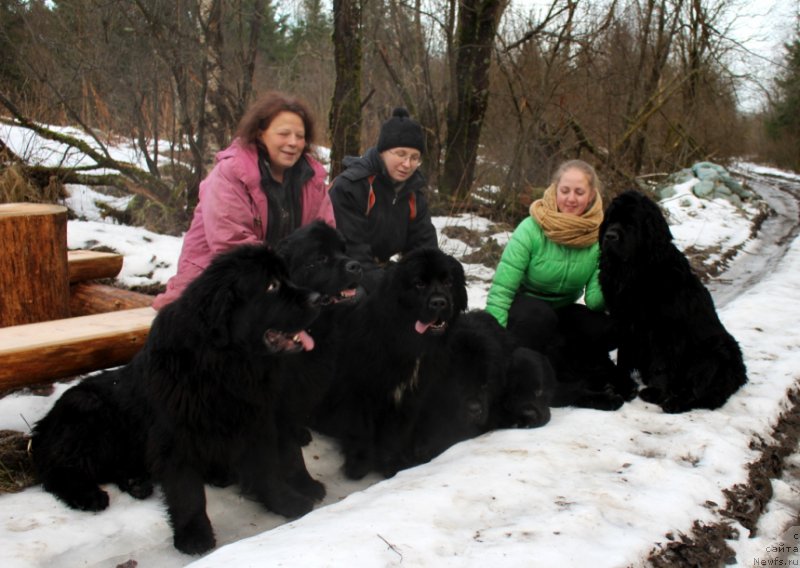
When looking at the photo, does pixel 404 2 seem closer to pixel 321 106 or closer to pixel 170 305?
pixel 321 106

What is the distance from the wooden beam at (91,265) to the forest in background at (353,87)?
2691mm

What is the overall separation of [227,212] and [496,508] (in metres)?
2.18

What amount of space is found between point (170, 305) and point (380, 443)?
4.62 feet

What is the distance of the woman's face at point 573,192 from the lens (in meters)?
4.52

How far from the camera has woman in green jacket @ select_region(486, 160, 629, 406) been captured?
14.9ft

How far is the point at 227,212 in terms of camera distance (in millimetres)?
3711

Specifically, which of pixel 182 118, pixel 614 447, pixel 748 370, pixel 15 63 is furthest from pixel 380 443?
pixel 15 63

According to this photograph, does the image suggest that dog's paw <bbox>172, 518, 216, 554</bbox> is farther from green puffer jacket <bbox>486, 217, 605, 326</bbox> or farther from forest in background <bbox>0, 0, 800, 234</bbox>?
forest in background <bbox>0, 0, 800, 234</bbox>

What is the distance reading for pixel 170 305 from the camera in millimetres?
2828

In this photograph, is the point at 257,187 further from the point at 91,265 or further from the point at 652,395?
the point at 652,395

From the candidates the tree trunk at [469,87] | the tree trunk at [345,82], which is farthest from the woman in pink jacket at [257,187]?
the tree trunk at [469,87]

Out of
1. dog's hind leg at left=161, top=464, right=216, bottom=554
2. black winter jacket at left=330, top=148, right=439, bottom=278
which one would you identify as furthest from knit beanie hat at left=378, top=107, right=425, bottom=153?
dog's hind leg at left=161, top=464, right=216, bottom=554

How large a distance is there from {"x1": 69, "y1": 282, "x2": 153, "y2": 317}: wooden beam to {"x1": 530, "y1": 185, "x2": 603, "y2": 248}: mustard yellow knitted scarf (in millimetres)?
2969

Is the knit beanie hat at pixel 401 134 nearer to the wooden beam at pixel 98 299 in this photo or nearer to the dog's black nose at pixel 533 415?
the dog's black nose at pixel 533 415
